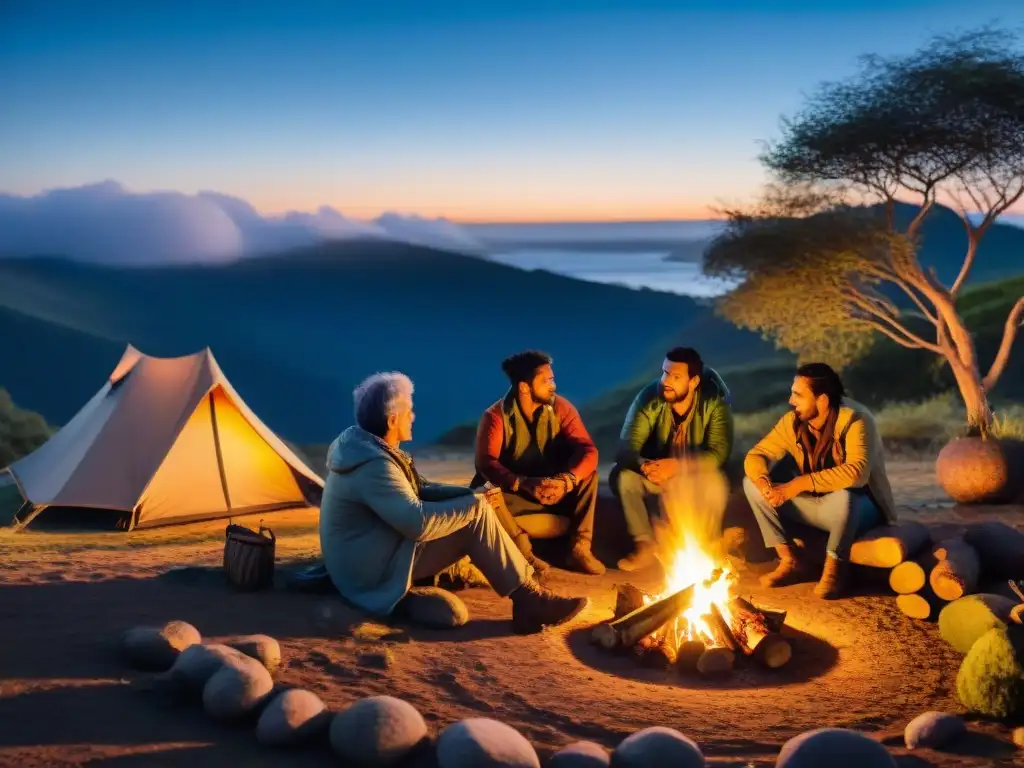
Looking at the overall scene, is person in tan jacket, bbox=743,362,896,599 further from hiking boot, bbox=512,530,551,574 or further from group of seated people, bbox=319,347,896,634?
hiking boot, bbox=512,530,551,574

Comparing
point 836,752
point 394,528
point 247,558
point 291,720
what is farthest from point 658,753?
point 247,558

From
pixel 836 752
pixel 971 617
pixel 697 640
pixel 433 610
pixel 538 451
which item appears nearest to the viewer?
pixel 836 752

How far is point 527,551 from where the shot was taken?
589cm

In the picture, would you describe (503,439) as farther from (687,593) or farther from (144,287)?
(144,287)

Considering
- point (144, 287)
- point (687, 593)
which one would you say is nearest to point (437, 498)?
point (687, 593)

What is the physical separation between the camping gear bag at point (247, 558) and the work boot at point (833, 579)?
285 centimetres

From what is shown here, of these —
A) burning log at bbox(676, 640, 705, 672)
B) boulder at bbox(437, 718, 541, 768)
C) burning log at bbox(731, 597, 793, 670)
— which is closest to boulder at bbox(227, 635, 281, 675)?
boulder at bbox(437, 718, 541, 768)

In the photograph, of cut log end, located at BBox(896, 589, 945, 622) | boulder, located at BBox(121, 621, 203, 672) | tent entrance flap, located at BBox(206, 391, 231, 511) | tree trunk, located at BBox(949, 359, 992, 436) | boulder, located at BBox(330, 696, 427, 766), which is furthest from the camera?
tree trunk, located at BBox(949, 359, 992, 436)

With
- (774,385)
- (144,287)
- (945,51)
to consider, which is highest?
(945,51)

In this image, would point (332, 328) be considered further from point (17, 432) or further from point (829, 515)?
point (829, 515)

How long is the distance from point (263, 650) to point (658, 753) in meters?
1.64

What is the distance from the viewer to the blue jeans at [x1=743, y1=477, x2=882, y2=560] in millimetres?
5605

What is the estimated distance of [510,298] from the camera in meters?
25.8

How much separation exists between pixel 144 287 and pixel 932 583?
778 inches
